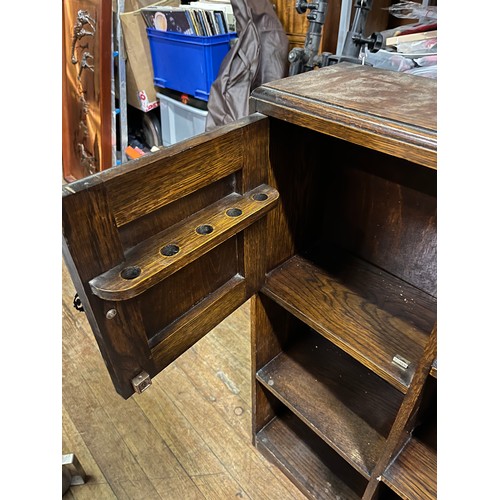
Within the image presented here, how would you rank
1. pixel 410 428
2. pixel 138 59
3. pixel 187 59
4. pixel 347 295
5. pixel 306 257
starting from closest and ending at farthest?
pixel 410 428 → pixel 347 295 → pixel 306 257 → pixel 187 59 → pixel 138 59

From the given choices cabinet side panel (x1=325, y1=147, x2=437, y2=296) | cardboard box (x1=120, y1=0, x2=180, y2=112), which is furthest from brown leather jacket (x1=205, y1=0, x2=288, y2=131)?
cabinet side panel (x1=325, y1=147, x2=437, y2=296)

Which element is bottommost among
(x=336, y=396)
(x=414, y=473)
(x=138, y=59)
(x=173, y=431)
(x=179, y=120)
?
(x=173, y=431)

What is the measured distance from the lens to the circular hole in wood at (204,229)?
61 centimetres

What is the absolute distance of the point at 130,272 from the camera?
549mm

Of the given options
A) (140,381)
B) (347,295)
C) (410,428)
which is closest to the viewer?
(140,381)

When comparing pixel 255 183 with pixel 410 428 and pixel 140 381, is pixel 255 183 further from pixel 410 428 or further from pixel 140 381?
pixel 410 428

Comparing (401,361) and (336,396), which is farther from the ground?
(401,361)

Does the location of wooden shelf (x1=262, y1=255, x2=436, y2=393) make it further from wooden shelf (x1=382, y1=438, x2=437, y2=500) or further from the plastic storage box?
the plastic storage box

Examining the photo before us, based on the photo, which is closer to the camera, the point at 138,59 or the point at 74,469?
the point at 74,469

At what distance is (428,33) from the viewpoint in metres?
1.29

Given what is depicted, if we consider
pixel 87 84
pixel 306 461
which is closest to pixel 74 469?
pixel 306 461

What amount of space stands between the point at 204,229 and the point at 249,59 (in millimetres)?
1326

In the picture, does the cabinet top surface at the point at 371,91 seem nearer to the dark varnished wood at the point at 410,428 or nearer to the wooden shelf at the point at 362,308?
the dark varnished wood at the point at 410,428

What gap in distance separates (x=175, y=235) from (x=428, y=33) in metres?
1.16
